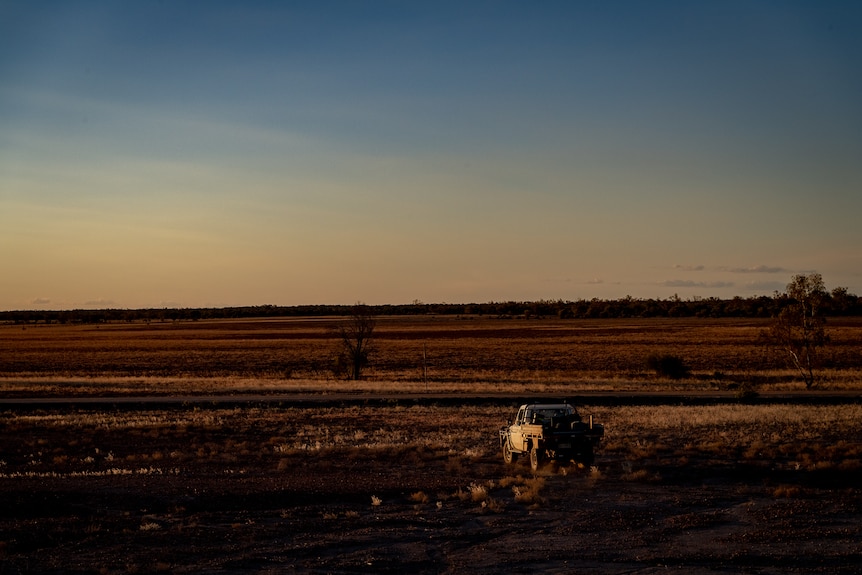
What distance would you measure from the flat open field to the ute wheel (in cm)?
28

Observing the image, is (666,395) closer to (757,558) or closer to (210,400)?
(210,400)

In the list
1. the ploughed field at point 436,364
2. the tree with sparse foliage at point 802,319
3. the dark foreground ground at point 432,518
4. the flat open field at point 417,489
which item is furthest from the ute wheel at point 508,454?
the tree with sparse foliage at point 802,319

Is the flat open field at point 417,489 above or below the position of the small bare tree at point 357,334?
below

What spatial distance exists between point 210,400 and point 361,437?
648 inches

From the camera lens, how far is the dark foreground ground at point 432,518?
13750 millimetres

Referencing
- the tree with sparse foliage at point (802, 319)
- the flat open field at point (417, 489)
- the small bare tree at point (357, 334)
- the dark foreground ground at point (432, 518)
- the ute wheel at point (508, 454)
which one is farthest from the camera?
the small bare tree at point (357, 334)

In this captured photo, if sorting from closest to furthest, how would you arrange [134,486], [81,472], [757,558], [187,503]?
[757,558]
[187,503]
[134,486]
[81,472]

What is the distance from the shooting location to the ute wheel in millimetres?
23609

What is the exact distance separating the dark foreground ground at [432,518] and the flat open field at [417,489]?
0.07 metres

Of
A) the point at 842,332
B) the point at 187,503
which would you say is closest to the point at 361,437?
the point at 187,503

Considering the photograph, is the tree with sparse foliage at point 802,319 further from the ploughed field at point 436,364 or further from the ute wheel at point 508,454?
the ute wheel at point 508,454

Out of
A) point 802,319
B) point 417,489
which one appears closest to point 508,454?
point 417,489

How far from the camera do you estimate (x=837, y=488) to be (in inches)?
762

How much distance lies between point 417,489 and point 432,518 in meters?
3.27
